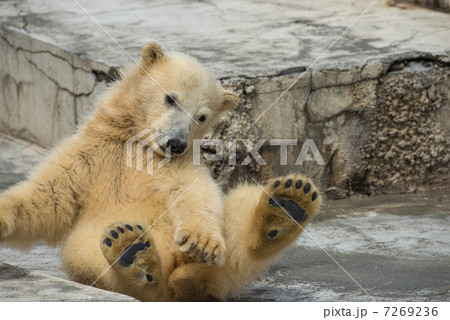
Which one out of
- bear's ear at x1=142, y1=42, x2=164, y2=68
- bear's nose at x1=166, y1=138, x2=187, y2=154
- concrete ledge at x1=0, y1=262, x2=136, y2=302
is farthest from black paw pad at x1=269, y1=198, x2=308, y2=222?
bear's ear at x1=142, y1=42, x2=164, y2=68

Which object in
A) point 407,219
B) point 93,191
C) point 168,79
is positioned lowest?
point 407,219

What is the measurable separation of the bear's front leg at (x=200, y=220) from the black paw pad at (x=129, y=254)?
0.55ft

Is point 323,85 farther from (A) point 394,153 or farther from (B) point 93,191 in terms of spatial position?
(B) point 93,191

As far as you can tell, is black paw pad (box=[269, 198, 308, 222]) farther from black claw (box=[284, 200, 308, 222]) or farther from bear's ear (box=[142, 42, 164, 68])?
bear's ear (box=[142, 42, 164, 68])

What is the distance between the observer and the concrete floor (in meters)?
3.38

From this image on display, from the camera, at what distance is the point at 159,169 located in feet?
11.2

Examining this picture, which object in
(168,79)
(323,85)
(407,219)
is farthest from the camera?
(323,85)

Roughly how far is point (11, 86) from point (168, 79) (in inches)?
128

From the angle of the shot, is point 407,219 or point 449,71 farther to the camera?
point 449,71

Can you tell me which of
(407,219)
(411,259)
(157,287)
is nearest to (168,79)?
(157,287)

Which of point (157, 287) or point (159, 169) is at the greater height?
point (159, 169)

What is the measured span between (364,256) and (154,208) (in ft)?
3.86

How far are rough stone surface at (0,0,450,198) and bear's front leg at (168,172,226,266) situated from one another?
1564 millimetres

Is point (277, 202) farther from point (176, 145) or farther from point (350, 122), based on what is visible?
point (350, 122)
